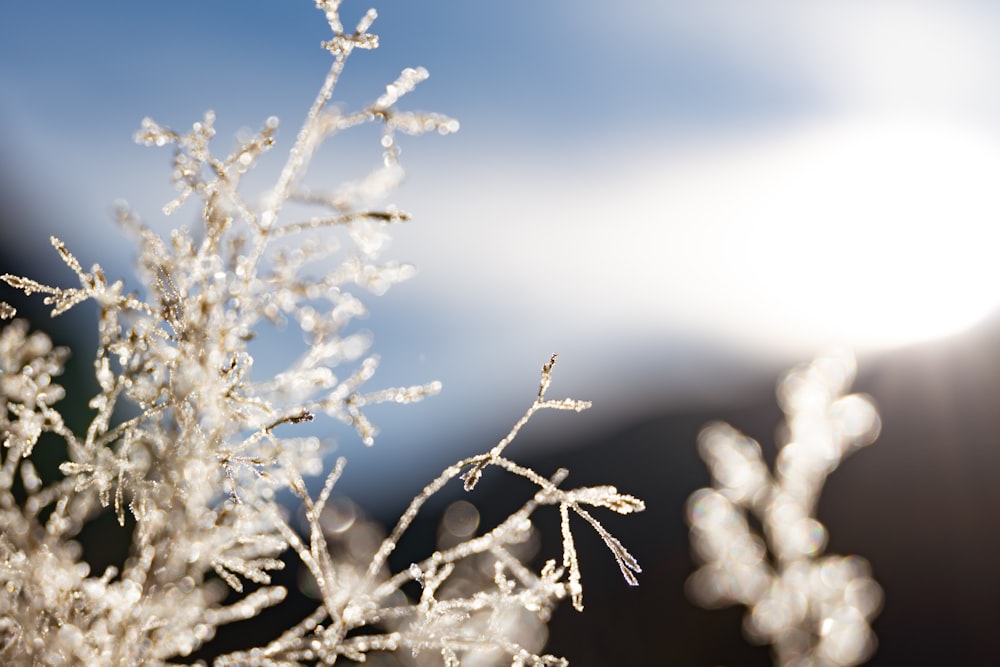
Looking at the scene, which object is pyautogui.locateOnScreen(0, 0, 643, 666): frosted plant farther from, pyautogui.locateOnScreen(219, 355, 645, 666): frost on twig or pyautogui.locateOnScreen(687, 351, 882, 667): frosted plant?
pyautogui.locateOnScreen(687, 351, 882, 667): frosted plant

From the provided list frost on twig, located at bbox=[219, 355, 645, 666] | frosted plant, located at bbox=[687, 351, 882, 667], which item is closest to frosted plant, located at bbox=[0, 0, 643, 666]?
frost on twig, located at bbox=[219, 355, 645, 666]

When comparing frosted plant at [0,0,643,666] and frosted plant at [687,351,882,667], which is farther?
frosted plant at [687,351,882,667]

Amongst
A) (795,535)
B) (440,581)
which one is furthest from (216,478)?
(795,535)

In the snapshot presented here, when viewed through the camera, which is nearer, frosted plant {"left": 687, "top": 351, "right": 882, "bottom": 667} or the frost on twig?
the frost on twig

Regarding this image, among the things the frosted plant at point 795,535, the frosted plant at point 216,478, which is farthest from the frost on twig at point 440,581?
the frosted plant at point 795,535

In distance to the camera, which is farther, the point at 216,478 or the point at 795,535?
the point at 795,535

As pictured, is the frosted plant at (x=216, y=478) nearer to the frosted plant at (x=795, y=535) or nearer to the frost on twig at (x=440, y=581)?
the frost on twig at (x=440, y=581)

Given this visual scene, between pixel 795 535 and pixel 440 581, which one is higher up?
pixel 795 535

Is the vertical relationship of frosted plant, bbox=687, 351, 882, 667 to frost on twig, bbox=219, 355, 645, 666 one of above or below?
above

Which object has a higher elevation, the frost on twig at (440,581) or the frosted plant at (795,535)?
the frosted plant at (795,535)

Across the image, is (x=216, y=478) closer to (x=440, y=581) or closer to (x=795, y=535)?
(x=440, y=581)
